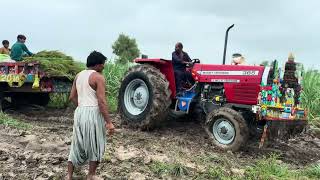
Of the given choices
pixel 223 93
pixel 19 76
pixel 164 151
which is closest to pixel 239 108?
pixel 223 93

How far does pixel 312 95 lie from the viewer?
13211 millimetres

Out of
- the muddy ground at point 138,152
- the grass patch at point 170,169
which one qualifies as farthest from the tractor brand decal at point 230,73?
the grass patch at point 170,169

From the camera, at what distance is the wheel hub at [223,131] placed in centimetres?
842

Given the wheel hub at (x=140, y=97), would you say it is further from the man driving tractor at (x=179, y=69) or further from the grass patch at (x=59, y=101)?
the grass patch at (x=59, y=101)

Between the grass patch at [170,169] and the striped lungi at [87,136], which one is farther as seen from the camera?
the grass patch at [170,169]

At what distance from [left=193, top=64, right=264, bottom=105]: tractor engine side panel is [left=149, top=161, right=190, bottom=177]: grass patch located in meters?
2.50

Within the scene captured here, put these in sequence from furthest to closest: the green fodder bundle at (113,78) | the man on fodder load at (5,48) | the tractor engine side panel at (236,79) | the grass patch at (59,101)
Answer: the green fodder bundle at (113,78), the grass patch at (59,101), the man on fodder load at (5,48), the tractor engine side panel at (236,79)

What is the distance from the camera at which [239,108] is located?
877cm

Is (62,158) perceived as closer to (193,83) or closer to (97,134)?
(97,134)

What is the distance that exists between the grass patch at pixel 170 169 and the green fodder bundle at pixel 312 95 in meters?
6.70

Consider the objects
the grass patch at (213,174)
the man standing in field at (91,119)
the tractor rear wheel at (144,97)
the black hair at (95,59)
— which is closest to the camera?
the man standing in field at (91,119)

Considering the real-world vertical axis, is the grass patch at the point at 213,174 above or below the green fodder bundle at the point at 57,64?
below

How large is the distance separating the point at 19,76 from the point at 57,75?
0.92 metres

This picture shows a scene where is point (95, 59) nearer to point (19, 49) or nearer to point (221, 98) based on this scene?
point (221, 98)
